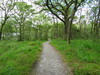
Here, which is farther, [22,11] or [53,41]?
[22,11]

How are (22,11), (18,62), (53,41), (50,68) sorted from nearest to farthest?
(50,68), (18,62), (53,41), (22,11)

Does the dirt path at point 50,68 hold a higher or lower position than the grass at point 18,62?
lower

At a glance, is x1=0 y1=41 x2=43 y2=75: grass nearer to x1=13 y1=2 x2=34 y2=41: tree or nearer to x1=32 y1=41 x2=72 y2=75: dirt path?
x1=32 y1=41 x2=72 y2=75: dirt path

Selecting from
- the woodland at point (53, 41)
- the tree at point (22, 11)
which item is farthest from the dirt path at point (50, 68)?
the tree at point (22, 11)

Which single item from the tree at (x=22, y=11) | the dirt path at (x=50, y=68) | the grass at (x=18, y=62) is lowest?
the dirt path at (x=50, y=68)

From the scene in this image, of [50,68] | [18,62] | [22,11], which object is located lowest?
[50,68]

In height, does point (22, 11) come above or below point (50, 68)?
above

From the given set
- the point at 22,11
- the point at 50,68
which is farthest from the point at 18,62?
the point at 22,11

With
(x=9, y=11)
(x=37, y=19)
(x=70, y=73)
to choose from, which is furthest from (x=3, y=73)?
(x=37, y=19)

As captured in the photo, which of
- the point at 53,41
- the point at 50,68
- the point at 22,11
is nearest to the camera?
the point at 50,68

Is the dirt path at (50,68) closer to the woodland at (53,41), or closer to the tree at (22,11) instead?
the woodland at (53,41)

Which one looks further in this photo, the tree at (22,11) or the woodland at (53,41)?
the tree at (22,11)

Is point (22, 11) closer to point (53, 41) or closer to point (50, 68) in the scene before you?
point (53, 41)

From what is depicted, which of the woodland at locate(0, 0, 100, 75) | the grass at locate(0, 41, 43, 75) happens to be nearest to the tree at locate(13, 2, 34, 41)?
the woodland at locate(0, 0, 100, 75)
